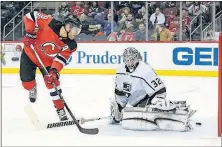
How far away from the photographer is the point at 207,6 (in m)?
8.27

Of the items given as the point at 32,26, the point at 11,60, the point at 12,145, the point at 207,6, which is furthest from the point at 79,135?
the point at 207,6

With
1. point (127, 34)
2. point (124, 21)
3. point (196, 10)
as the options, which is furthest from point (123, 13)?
point (196, 10)

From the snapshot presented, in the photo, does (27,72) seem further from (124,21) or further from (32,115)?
(124,21)

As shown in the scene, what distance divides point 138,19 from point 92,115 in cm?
355

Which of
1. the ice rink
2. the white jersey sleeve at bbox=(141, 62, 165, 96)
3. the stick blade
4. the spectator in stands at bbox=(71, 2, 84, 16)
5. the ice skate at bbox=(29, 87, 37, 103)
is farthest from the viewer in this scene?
the spectator in stands at bbox=(71, 2, 84, 16)

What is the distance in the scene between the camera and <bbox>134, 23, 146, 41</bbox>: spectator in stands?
25.8 ft

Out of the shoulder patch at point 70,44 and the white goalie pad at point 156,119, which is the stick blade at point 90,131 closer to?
the white goalie pad at point 156,119

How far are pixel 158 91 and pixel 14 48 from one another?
3.69 m

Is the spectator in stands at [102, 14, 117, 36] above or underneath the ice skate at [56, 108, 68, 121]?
above

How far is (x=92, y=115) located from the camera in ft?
15.7

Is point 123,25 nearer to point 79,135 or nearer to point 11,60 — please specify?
point 11,60

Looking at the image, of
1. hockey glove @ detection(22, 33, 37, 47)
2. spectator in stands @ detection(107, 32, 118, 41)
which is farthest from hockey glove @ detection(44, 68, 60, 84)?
spectator in stands @ detection(107, 32, 118, 41)

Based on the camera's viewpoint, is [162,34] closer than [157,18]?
Yes

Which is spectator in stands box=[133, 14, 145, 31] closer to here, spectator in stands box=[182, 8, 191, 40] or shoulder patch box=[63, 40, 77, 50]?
spectator in stands box=[182, 8, 191, 40]
